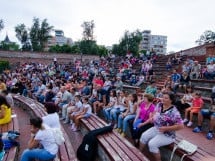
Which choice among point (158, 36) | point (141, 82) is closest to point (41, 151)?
point (141, 82)

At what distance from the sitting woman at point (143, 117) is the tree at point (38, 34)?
1885 inches

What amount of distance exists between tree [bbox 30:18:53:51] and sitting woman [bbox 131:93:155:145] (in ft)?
157

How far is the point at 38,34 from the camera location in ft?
172

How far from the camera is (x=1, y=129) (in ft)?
22.6

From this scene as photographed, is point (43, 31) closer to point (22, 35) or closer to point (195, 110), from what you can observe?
point (22, 35)

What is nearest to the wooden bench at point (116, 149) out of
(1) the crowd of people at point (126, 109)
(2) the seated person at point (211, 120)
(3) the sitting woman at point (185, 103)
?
(1) the crowd of people at point (126, 109)

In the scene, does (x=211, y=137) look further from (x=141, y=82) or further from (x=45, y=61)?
(x=45, y=61)

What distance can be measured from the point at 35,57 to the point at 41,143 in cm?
3235

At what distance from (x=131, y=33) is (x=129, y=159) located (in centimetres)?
4852

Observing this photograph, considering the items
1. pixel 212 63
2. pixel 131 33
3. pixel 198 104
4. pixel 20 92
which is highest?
pixel 131 33

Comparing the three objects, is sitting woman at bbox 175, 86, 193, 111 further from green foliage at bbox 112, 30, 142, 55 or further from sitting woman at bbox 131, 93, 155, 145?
green foliage at bbox 112, 30, 142, 55

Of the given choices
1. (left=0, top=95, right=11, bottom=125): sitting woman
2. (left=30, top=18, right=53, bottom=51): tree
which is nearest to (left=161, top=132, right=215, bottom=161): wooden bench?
(left=0, top=95, right=11, bottom=125): sitting woman

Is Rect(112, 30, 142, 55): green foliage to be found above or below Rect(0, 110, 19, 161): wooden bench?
above

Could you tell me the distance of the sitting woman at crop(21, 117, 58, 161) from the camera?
468 cm
